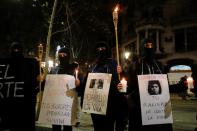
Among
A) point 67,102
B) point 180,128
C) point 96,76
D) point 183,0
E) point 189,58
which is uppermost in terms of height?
point 183,0

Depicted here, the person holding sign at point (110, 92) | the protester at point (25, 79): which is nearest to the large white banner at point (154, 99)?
the person holding sign at point (110, 92)

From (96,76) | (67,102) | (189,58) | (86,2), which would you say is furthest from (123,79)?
(189,58)

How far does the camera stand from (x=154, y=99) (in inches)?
249

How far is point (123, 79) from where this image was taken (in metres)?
7.23

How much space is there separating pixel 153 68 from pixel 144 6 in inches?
1691

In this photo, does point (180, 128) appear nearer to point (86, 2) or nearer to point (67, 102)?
point (67, 102)

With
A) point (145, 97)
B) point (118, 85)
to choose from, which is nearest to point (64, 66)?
point (118, 85)

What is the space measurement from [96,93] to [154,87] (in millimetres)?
1057

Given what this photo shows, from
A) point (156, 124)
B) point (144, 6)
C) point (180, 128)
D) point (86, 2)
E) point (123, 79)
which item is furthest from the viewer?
point (144, 6)

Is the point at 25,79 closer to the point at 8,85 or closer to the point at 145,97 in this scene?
the point at 8,85

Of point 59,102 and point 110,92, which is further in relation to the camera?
point 59,102

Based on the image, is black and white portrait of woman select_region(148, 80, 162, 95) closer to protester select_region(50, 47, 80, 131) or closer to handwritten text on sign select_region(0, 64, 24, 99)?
protester select_region(50, 47, 80, 131)

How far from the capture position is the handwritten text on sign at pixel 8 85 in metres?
6.38

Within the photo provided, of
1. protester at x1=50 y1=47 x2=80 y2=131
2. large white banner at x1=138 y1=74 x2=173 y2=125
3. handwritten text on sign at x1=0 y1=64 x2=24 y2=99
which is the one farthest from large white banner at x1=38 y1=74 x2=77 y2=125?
large white banner at x1=138 y1=74 x2=173 y2=125
